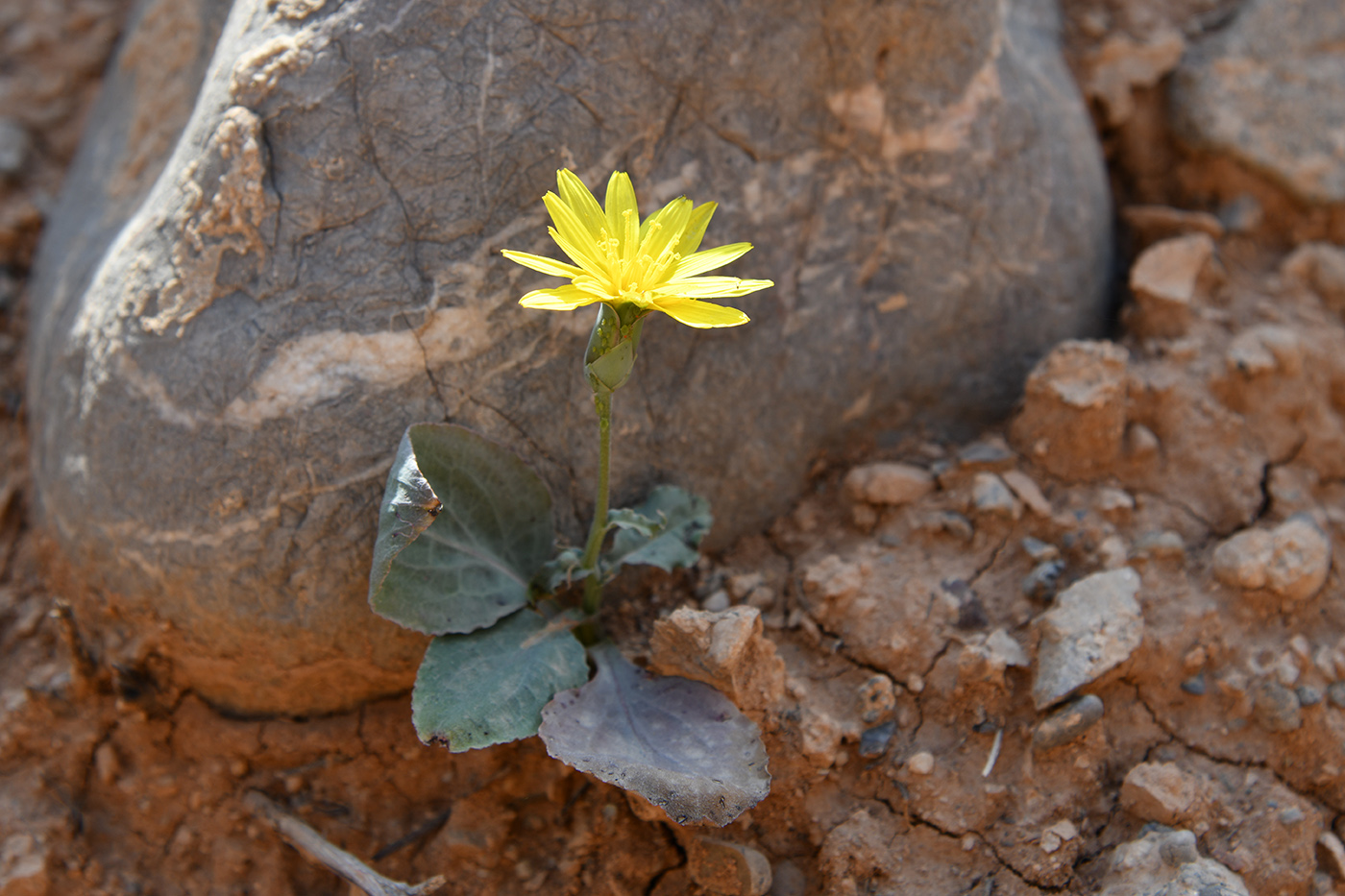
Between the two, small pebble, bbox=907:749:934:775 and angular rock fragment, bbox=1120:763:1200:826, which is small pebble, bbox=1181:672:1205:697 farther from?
small pebble, bbox=907:749:934:775

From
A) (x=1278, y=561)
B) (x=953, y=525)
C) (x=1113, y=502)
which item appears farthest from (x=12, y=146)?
(x=1278, y=561)

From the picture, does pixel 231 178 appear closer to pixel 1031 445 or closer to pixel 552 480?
pixel 552 480

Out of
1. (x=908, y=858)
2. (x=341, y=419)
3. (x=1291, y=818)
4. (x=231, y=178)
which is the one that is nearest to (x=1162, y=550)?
(x=1291, y=818)

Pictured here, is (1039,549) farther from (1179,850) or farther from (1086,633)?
(1179,850)

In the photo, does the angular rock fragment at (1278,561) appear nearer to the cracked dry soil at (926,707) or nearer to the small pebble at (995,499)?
the cracked dry soil at (926,707)

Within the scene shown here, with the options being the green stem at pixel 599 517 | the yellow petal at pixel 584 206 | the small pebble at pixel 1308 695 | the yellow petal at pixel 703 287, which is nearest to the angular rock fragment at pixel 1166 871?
the small pebble at pixel 1308 695
